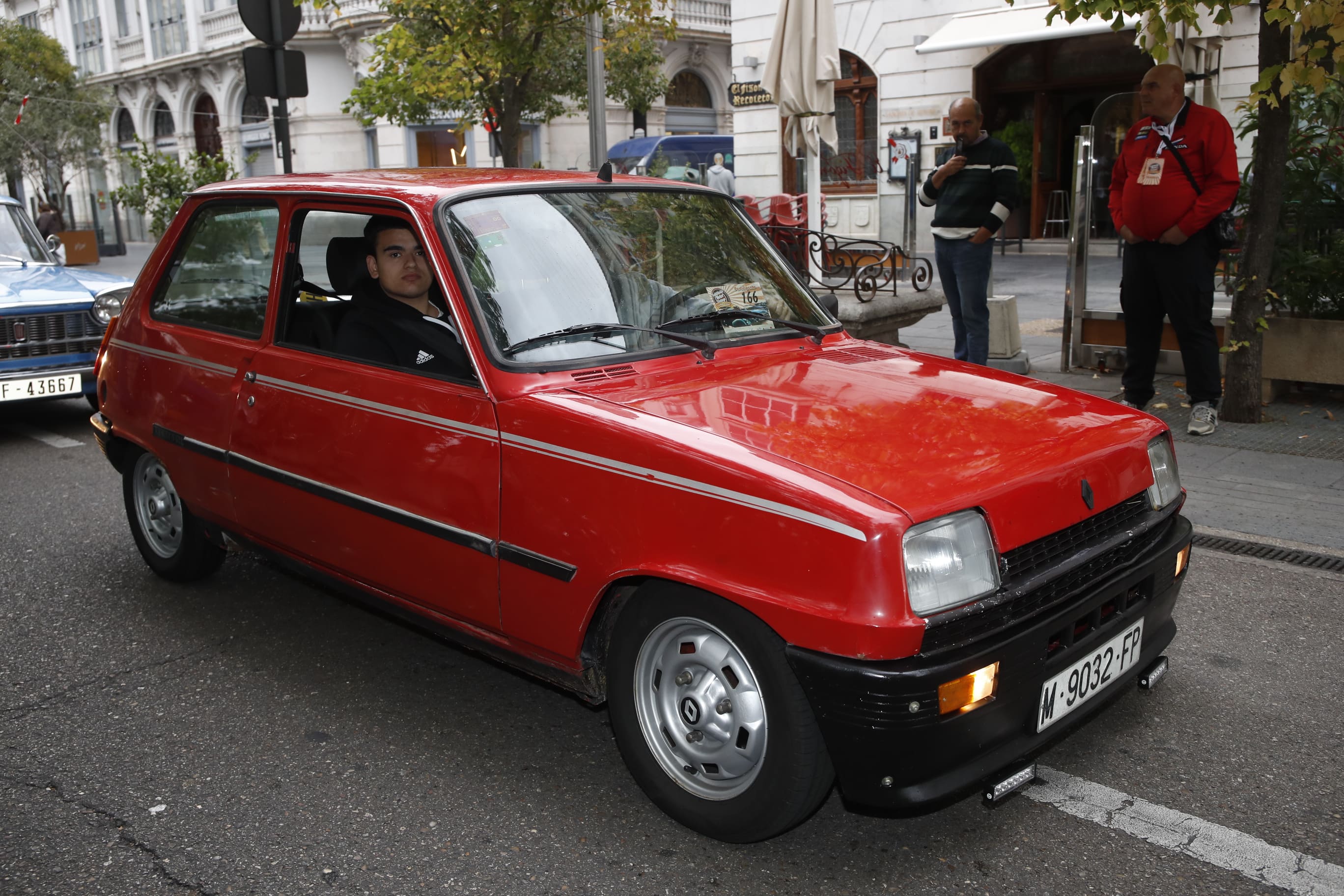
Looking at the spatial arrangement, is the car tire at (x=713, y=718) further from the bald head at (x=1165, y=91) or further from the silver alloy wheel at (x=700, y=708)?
the bald head at (x=1165, y=91)

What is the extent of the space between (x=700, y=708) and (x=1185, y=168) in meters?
5.09

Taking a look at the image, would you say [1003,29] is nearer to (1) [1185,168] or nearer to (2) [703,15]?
(1) [1185,168]

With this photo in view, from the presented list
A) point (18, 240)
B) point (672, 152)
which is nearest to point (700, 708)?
point (18, 240)

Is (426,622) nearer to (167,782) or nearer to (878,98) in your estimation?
(167,782)

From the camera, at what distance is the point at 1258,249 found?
22.9ft

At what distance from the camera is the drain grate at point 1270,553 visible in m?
4.90

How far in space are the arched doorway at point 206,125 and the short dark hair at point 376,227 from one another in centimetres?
3841

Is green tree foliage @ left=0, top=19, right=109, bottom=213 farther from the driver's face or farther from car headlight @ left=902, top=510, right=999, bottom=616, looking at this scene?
car headlight @ left=902, top=510, right=999, bottom=616

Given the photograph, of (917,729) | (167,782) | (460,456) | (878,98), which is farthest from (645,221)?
(878,98)

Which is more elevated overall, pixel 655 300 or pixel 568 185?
pixel 568 185

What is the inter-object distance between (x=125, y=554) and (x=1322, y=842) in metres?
4.95

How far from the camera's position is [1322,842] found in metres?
2.86

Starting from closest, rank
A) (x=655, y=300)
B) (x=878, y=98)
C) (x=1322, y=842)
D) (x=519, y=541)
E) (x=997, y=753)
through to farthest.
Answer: (x=997, y=753)
(x=1322, y=842)
(x=519, y=541)
(x=655, y=300)
(x=878, y=98)

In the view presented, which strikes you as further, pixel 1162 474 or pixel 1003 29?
pixel 1003 29
